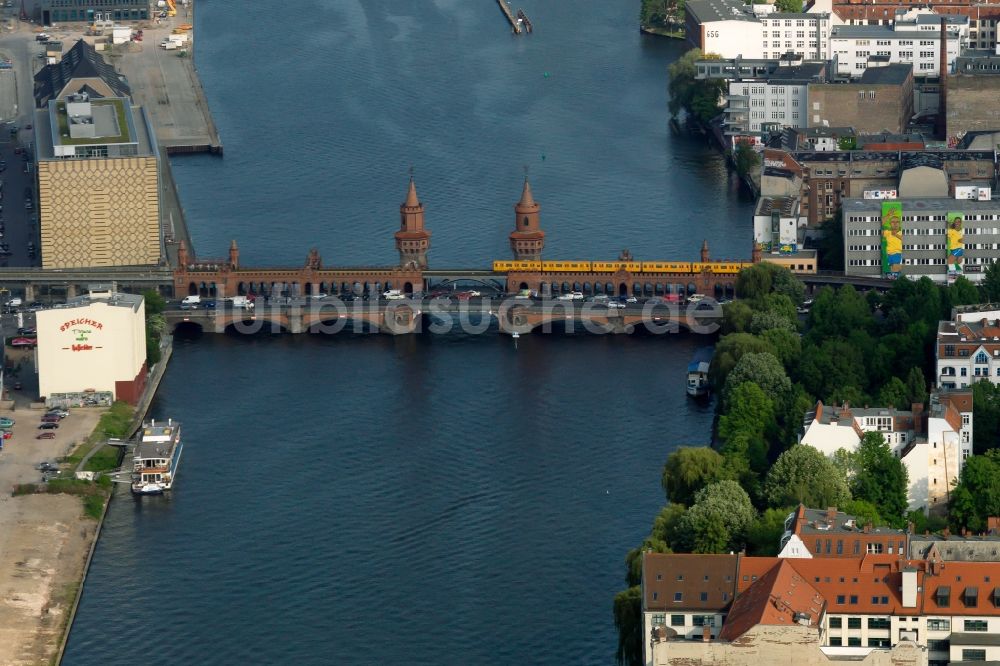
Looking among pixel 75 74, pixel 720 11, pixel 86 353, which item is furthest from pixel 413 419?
pixel 720 11

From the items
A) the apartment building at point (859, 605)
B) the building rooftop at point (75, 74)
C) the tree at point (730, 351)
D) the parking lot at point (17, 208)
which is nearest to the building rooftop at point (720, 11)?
the building rooftop at point (75, 74)

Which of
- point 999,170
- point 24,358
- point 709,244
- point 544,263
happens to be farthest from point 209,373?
point 999,170

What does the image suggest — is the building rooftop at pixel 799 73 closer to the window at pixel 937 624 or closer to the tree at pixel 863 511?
the tree at pixel 863 511

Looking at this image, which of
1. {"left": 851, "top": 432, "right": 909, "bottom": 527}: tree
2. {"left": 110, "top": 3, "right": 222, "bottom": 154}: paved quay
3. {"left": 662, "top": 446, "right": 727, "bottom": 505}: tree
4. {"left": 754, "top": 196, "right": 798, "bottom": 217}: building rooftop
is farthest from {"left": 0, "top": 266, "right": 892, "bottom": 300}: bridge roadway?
{"left": 851, "top": 432, "right": 909, "bottom": 527}: tree

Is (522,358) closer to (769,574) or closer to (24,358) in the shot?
(24,358)

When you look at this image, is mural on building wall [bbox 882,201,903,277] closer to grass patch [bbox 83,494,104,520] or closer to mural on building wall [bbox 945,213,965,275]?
mural on building wall [bbox 945,213,965,275]

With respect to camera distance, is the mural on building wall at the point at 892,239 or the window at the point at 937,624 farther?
the mural on building wall at the point at 892,239

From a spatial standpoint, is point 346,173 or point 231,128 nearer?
point 346,173
